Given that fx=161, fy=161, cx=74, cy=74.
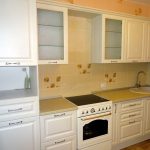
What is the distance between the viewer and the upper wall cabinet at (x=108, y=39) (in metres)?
2.51

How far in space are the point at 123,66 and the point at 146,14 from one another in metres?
1.21

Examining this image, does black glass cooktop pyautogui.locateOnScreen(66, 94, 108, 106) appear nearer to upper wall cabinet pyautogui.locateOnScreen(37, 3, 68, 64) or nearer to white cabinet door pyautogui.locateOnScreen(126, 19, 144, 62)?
upper wall cabinet pyautogui.locateOnScreen(37, 3, 68, 64)

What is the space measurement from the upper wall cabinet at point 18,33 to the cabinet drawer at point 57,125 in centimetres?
70

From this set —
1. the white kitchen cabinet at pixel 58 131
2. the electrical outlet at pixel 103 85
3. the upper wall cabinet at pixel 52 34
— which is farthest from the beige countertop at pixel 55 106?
the electrical outlet at pixel 103 85

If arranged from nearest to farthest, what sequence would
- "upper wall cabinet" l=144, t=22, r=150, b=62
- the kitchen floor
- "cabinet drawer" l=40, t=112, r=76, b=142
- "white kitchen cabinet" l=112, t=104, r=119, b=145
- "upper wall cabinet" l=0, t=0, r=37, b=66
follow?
"upper wall cabinet" l=0, t=0, r=37, b=66
"cabinet drawer" l=40, t=112, r=76, b=142
"white kitchen cabinet" l=112, t=104, r=119, b=145
the kitchen floor
"upper wall cabinet" l=144, t=22, r=150, b=62

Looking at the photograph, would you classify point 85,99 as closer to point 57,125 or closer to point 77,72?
point 77,72

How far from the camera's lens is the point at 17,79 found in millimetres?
2182

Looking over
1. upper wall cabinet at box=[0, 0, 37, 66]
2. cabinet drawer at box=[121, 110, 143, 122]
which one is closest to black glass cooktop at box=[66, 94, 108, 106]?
cabinet drawer at box=[121, 110, 143, 122]

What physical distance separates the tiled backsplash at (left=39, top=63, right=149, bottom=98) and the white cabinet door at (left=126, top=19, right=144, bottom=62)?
0.34 m

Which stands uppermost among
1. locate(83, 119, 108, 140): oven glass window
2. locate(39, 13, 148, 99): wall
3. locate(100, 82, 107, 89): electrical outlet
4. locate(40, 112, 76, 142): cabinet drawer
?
locate(39, 13, 148, 99): wall

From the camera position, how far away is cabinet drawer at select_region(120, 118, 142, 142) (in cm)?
254

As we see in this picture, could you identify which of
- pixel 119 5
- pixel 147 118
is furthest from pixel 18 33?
pixel 147 118

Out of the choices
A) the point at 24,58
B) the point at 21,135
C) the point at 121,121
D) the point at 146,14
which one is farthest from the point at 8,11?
the point at 146,14

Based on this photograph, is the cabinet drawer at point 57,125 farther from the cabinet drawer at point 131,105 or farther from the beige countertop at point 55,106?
the cabinet drawer at point 131,105
